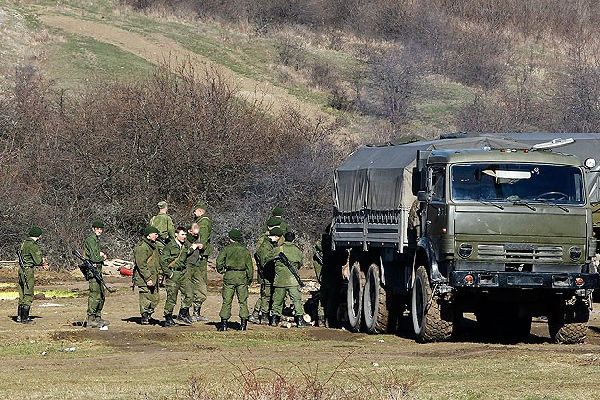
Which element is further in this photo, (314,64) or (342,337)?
(314,64)

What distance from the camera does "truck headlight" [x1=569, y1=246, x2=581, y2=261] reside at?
18.1 meters

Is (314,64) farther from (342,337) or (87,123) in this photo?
(342,337)

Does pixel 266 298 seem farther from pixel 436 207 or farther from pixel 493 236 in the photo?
pixel 493 236

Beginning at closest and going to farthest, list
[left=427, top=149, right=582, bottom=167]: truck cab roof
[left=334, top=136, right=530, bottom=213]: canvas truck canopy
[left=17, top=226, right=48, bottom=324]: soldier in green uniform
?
[left=427, top=149, right=582, bottom=167]: truck cab roof → [left=334, top=136, right=530, bottom=213]: canvas truck canopy → [left=17, top=226, right=48, bottom=324]: soldier in green uniform

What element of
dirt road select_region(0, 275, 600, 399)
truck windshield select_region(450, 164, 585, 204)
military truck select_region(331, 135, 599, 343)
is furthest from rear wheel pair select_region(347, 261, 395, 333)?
truck windshield select_region(450, 164, 585, 204)

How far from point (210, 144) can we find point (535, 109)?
24636 mm

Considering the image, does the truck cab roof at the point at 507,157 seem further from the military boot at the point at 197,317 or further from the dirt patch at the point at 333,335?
the military boot at the point at 197,317

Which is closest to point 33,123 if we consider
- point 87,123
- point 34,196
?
point 87,123

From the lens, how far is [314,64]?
7525 centimetres

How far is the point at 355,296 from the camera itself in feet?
74.0

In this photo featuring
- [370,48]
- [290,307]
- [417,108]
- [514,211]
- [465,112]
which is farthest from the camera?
[370,48]

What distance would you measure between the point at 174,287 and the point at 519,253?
6.71 metres

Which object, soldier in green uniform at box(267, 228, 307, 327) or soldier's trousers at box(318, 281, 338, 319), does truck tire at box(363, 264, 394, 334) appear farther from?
soldier's trousers at box(318, 281, 338, 319)

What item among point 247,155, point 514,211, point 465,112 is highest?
point 465,112
